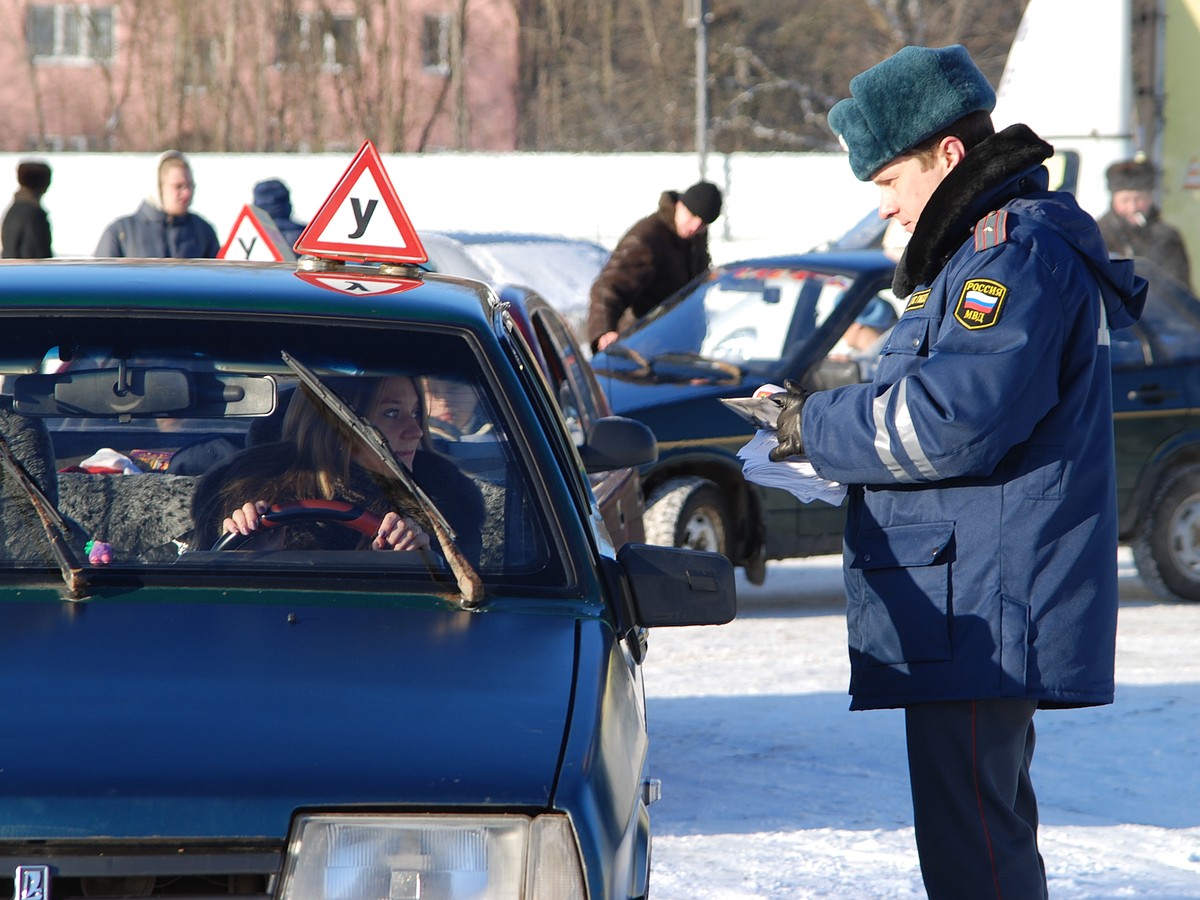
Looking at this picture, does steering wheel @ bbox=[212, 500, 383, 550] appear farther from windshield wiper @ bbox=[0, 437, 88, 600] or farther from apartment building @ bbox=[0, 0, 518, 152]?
apartment building @ bbox=[0, 0, 518, 152]

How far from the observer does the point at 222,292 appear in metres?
3.25

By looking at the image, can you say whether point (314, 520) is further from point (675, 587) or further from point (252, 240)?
point (252, 240)

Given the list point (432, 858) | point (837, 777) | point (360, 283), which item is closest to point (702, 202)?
point (837, 777)

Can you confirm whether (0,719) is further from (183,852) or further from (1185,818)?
(1185,818)

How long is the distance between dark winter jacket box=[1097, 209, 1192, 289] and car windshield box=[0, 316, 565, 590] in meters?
9.04

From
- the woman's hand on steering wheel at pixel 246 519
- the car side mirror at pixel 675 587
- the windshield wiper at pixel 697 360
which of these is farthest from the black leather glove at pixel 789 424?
→ the windshield wiper at pixel 697 360

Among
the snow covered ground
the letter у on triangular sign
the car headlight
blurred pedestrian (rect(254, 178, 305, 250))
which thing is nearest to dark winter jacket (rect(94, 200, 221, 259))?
blurred pedestrian (rect(254, 178, 305, 250))

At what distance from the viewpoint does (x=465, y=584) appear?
9.41 feet

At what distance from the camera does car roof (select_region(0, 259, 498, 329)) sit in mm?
3184

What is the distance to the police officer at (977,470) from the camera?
9.53 feet

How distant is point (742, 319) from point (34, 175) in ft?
15.7

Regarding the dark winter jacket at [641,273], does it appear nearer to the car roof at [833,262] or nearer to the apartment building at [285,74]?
the car roof at [833,262]

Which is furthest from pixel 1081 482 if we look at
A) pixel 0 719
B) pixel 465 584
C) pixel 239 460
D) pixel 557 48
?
pixel 557 48

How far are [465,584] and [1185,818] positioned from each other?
2.98 meters
